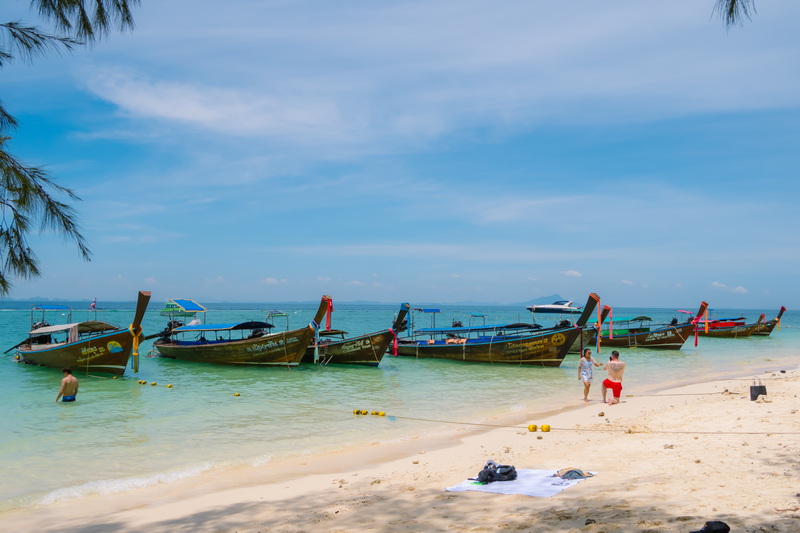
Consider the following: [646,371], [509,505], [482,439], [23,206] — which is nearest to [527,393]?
[482,439]

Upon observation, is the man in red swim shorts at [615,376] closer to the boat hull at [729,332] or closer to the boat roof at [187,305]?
the boat roof at [187,305]

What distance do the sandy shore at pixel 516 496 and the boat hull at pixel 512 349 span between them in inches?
512

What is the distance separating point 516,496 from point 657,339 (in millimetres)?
32722

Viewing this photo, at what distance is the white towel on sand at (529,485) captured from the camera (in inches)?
248

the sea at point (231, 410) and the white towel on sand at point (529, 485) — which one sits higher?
the white towel on sand at point (529, 485)

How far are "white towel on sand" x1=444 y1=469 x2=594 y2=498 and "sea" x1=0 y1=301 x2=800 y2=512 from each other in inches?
185

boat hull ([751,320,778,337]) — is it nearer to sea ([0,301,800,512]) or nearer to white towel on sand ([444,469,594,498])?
sea ([0,301,800,512])

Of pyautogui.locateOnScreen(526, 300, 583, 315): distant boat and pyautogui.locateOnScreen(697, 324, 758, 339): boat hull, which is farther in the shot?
pyautogui.locateOnScreen(697, 324, 758, 339): boat hull

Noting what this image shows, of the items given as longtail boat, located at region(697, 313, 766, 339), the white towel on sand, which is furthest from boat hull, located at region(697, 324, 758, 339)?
the white towel on sand

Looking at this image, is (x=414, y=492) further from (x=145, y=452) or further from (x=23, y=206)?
(x=145, y=452)

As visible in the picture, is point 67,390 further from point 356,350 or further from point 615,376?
point 615,376

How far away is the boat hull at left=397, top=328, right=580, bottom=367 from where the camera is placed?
24.8 meters

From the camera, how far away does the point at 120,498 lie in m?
8.10

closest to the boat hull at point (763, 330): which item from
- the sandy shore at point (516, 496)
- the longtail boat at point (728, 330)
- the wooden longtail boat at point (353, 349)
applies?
the longtail boat at point (728, 330)
